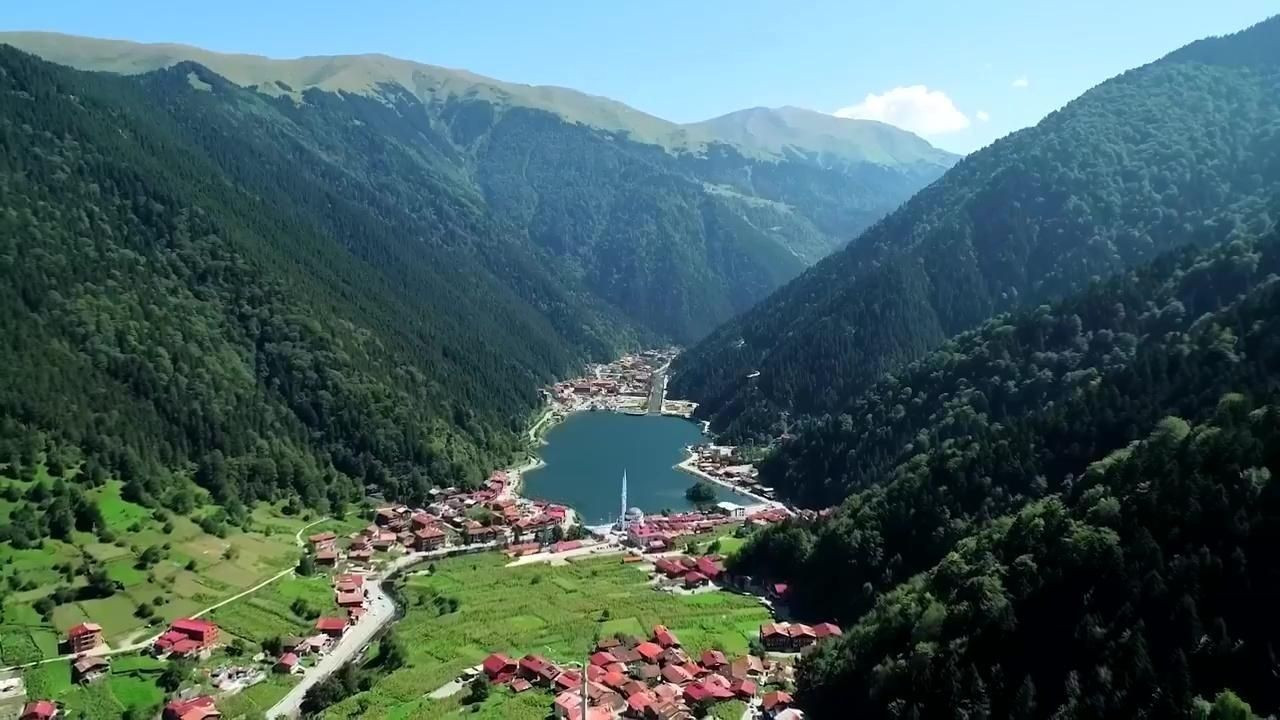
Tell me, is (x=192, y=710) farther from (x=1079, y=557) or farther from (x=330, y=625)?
(x=1079, y=557)

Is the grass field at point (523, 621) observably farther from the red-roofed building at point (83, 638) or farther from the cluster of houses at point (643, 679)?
the red-roofed building at point (83, 638)

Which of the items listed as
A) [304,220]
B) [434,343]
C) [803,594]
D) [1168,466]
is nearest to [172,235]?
[434,343]

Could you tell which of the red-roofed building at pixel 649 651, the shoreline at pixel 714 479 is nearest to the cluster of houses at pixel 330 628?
the red-roofed building at pixel 649 651

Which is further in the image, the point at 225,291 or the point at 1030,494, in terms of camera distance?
the point at 225,291

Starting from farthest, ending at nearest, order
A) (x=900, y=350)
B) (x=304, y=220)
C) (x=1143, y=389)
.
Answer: (x=304, y=220) → (x=900, y=350) → (x=1143, y=389)

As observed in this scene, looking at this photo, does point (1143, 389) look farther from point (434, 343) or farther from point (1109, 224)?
point (434, 343)
